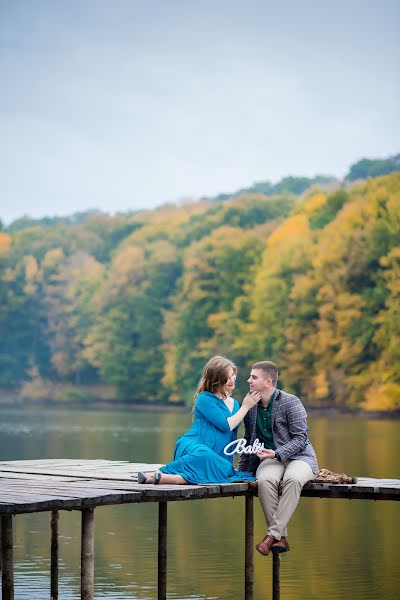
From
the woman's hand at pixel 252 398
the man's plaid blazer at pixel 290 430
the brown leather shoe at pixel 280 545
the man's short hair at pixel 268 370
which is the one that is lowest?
the brown leather shoe at pixel 280 545

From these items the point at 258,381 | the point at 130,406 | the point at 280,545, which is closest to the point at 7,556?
the point at 280,545

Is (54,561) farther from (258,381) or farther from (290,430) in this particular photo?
(258,381)

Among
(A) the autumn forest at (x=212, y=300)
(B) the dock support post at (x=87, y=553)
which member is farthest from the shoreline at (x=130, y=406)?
(B) the dock support post at (x=87, y=553)

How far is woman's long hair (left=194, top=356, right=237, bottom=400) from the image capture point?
37.6ft

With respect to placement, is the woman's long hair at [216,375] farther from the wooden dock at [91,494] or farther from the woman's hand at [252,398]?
the wooden dock at [91,494]

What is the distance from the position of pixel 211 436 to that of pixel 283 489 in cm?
96

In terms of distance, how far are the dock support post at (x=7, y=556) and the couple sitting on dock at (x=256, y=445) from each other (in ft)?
4.04

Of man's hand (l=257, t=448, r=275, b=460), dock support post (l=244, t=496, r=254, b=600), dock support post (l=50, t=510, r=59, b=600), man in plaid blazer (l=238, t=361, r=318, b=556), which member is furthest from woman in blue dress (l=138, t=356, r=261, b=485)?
dock support post (l=50, t=510, r=59, b=600)

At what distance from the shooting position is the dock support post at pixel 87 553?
1060 centimetres

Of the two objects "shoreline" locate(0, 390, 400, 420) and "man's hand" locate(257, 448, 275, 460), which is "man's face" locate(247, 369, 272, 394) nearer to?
"man's hand" locate(257, 448, 275, 460)

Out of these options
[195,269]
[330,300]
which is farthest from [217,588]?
[195,269]

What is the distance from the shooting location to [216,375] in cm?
1150

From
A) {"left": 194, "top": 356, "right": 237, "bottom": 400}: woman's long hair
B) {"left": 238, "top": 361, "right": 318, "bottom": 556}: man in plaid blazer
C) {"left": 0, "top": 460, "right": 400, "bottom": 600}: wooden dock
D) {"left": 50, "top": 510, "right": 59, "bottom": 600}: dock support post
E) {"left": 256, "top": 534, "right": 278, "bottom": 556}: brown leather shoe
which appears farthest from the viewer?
{"left": 50, "top": 510, "right": 59, "bottom": 600}: dock support post

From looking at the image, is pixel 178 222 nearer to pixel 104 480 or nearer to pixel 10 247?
pixel 10 247
